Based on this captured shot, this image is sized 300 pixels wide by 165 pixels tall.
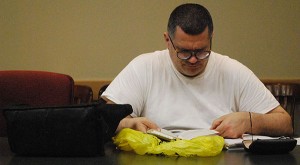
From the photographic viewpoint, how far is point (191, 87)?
91.3 inches

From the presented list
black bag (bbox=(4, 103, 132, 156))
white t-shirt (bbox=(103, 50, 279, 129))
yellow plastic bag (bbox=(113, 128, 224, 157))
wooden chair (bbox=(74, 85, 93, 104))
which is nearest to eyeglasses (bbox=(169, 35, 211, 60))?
white t-shirt (bbox=(103, 50, 279, 129))

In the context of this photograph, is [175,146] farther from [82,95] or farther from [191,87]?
[82,95]

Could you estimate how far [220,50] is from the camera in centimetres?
351

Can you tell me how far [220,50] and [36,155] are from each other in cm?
228

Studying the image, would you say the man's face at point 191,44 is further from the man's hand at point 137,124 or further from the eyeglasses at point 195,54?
the man's hand at point 137,124

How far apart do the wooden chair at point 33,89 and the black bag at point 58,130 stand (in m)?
0.65

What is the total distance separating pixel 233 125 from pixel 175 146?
0.48 m

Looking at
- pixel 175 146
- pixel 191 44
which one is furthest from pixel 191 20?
pixel 175 146

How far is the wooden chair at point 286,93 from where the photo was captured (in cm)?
325

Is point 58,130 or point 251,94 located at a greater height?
point 58,130

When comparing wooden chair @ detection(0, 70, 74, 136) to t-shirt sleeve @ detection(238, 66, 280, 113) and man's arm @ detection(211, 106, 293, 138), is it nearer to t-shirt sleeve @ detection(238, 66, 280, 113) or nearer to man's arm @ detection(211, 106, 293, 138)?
man's arm @ detection(211, 106, 293, 138)

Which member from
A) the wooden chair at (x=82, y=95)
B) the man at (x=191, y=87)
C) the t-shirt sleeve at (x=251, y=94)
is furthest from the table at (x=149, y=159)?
the wooden chair at (x=82, y=95)

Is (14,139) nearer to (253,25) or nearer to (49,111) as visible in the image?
(49,111)

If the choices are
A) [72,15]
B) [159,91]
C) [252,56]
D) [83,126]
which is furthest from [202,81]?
[72,15]
